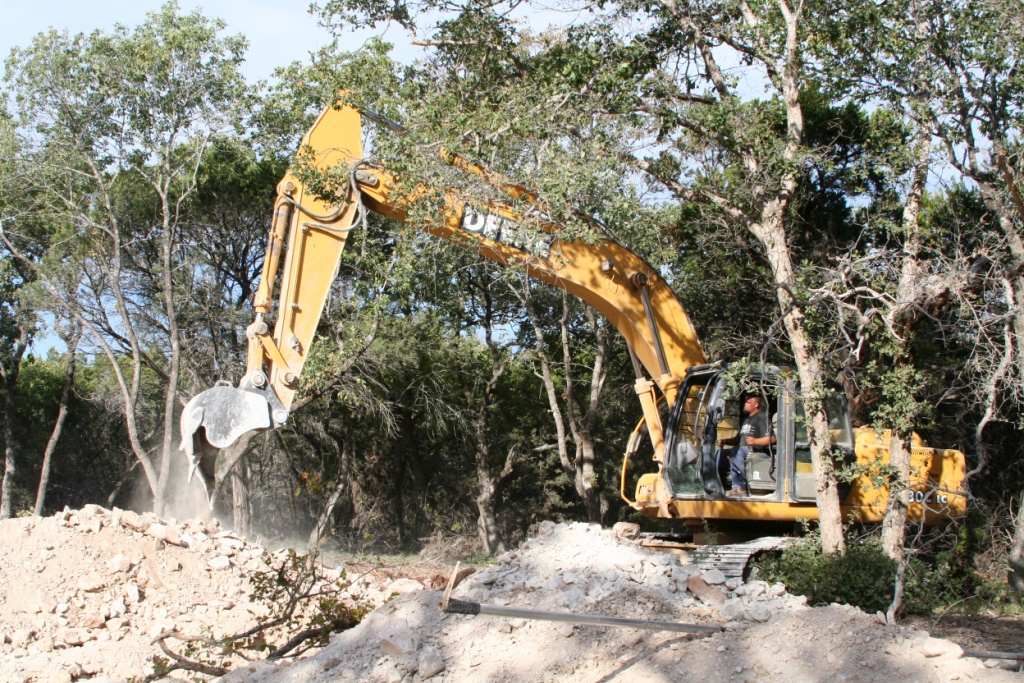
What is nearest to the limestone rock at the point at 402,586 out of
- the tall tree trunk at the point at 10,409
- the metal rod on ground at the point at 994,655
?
the metal rod on ground at the point at 994,655

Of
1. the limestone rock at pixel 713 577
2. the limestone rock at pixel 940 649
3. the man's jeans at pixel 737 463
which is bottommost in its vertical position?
the limestone rock at pixel 940 649

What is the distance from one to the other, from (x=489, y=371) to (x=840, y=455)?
10109 mm

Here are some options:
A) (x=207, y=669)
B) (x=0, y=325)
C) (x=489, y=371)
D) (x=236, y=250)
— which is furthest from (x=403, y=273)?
(x=0, y=325)

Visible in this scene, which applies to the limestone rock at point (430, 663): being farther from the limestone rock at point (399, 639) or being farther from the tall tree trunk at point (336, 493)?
the tall tree trunk at point (336, 493)

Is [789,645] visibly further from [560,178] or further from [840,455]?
[560,178]

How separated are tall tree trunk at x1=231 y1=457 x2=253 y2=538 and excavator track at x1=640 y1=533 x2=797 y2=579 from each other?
386 inches

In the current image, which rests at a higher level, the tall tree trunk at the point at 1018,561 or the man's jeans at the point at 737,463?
the man's jeans at the point at 737,463

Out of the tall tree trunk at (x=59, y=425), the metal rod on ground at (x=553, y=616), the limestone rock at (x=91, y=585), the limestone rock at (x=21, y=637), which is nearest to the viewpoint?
the metal rod on ground at (x=553, y=616)

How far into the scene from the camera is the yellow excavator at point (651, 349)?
297 inches

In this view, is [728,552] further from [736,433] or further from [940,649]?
[940,649]

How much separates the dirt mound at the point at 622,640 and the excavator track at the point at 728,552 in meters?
0.36

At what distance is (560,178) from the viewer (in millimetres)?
8648

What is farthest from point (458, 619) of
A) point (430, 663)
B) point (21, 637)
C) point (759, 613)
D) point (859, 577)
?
point (21, 637)

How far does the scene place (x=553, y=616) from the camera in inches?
197
